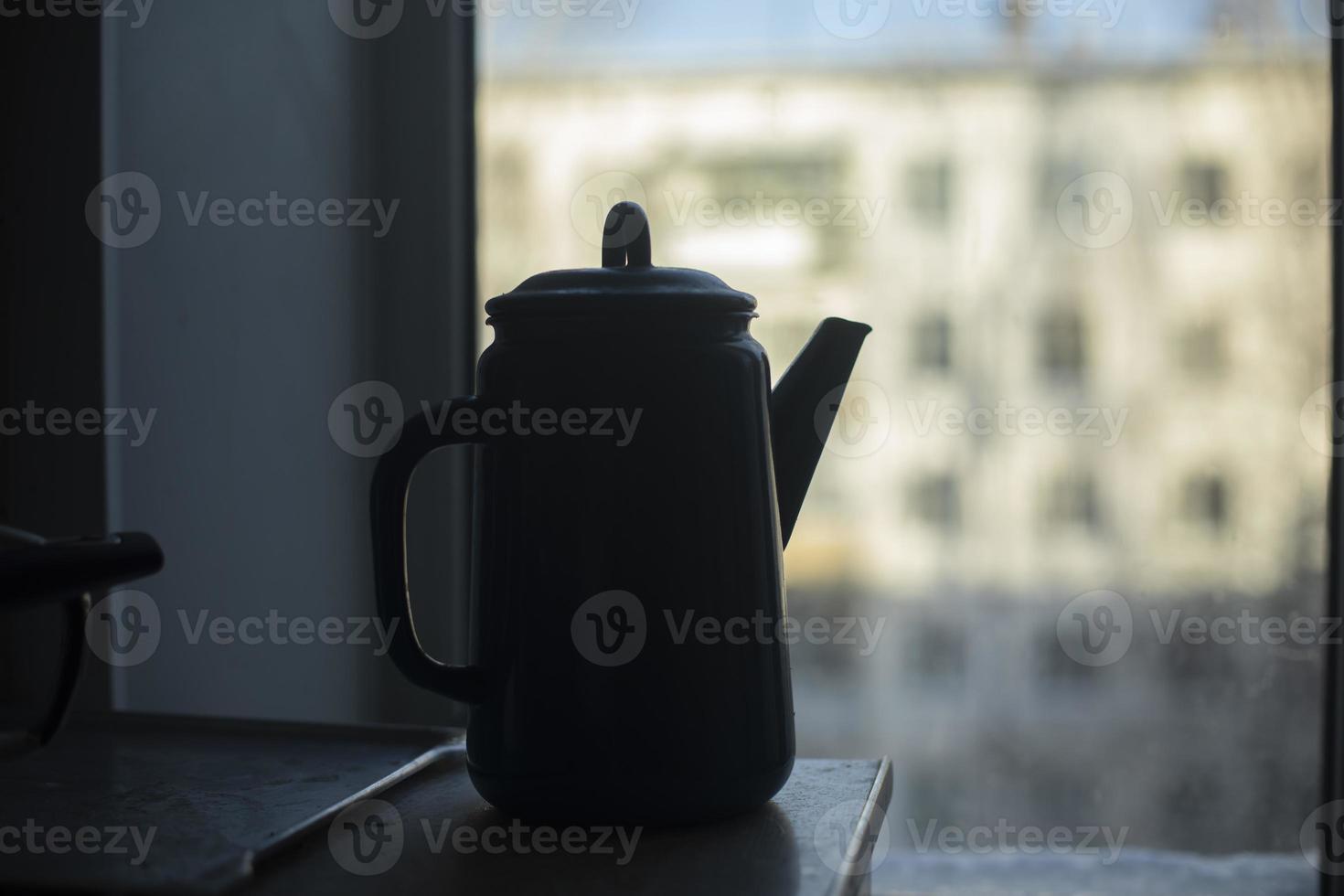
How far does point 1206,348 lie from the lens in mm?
1042

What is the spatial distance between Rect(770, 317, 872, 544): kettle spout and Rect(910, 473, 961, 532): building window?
1.50 ft

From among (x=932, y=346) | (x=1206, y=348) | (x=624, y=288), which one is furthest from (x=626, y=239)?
(x=1206, y=348)

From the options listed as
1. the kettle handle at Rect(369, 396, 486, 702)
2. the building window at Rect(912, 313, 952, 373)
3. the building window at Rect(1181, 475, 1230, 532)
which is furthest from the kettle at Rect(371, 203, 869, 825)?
the building window at Rect(1181, 475, 1230, 532)

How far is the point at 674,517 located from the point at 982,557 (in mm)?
608

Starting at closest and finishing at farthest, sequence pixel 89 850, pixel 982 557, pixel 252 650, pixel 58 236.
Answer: pixel 89 850 < pixel 58 236 < pixel 252 650 < pixel 982 557

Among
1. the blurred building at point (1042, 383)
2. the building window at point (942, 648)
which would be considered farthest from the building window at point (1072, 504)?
the building window at point (942, 648)

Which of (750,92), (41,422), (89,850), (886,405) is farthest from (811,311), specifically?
(89,850)

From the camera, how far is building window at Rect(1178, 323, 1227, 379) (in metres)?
Result: 1.04

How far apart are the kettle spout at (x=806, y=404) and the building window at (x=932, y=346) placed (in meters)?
0.44

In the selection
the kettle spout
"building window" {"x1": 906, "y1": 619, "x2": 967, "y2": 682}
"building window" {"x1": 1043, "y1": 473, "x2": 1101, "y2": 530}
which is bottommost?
"building window" {"x1": 906, "y1": 619, "x2": 967, "y2": 682}

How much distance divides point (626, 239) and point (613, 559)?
A: 0.56 feet

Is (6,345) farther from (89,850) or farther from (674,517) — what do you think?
(674,517)

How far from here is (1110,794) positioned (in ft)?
3.55

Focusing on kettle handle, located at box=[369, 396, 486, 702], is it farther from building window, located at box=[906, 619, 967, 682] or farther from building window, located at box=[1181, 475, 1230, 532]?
building window, located at box=[1181, 475, 1230, 532]
